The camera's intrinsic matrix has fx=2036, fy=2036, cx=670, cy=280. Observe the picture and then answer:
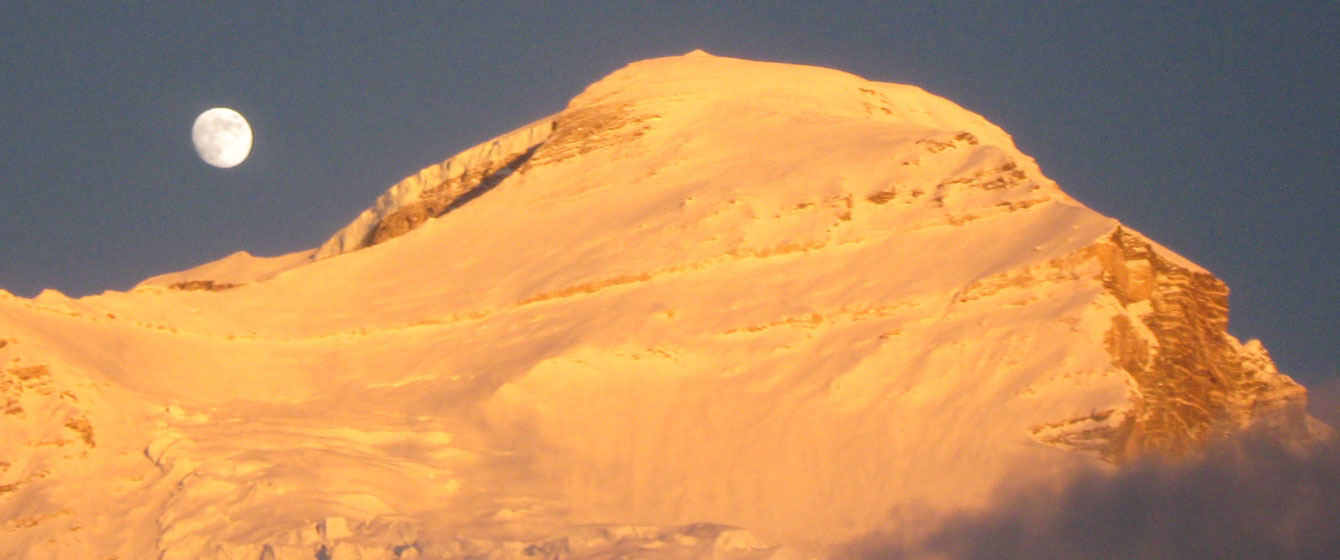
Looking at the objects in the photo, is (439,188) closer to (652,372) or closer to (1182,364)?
(652,372)

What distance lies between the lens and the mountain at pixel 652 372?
127ft

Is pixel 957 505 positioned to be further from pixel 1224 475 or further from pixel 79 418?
pixel 79 418

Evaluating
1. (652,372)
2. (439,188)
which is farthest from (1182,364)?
(439,188)

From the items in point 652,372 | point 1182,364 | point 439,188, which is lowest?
point 1182,364

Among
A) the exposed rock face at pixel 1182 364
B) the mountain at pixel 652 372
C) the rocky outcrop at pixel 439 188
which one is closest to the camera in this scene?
the mountain at pixel 652 372

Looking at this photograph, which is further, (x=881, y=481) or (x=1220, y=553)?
(x=881, y=481)

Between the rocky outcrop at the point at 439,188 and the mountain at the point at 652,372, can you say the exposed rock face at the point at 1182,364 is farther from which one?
the rocky outcrop at the point at 439,188

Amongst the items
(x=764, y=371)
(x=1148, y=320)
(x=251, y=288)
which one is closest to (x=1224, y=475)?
(x=1148, y=320)

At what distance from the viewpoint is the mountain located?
127 ft

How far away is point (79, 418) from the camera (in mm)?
40250

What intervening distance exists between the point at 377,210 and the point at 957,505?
2601cm

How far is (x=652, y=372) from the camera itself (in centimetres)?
4412

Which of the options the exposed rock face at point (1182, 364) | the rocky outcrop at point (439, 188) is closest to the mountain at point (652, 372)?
the exposed rock face at point (1182, 364)

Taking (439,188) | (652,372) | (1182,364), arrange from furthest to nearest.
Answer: (439,188) → (652,372) → (1182,364)
